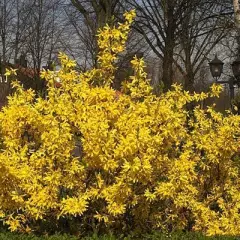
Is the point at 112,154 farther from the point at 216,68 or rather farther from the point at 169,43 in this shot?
the point at 169,43

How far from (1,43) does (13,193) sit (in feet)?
83.7

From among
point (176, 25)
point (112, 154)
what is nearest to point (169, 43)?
point (176, 25)

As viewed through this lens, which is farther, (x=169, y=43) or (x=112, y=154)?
(x=169, y=43)

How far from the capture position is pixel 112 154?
4578 mm

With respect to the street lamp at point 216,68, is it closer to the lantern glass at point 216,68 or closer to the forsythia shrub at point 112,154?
the lantern glass at point 216,68

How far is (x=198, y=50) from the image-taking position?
23.5 metres

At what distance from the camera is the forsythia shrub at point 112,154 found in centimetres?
455

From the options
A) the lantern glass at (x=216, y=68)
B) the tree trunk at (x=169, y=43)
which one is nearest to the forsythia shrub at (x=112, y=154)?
the lantern glass at (x=216, y=68)

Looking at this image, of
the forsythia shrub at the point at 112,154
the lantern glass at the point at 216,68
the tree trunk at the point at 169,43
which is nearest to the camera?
the forsythia shrub at the point at 112,154

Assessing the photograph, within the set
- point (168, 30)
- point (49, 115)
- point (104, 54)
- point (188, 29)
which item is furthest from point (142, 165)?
point (188, 29)

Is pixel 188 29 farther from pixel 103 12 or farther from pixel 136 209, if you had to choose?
pixel 136 209

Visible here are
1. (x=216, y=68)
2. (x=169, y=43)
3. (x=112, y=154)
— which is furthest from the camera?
(x=169, y=43)

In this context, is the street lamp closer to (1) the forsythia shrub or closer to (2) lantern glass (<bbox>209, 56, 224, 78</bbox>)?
(2) lantern glass (<bbox>209, 56, 224, 78</bbox>)

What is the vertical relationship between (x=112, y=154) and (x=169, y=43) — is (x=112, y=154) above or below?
below
